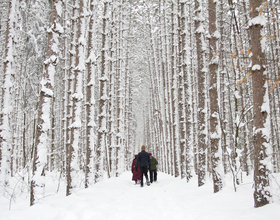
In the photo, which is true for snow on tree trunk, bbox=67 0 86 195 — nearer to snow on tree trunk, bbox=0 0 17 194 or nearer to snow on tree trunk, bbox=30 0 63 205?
snow on tree trunk, bbox=30 0 63 205

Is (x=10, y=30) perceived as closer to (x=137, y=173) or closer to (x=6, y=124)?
(x=6, y=124)

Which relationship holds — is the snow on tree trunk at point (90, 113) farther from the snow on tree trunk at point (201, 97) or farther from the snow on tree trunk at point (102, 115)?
the snow on tree trunk at point (201, 97)

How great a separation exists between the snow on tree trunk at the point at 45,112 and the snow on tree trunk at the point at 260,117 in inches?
170

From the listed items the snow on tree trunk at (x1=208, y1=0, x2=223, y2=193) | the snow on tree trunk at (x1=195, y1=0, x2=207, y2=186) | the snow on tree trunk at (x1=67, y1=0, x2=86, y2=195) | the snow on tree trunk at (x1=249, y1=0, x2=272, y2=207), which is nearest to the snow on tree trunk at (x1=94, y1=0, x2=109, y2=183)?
the snow on tree trunk at (x1=67, y1=0, x2=86, y2=195)

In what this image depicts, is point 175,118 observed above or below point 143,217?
above

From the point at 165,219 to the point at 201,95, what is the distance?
4650mm

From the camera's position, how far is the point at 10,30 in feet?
25.9

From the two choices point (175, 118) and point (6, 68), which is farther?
point (175, 118)

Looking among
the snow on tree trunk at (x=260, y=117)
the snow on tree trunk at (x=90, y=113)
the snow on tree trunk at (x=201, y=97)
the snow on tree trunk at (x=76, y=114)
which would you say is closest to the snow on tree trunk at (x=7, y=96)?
the snow on tree trunk at (x=76, y=114)

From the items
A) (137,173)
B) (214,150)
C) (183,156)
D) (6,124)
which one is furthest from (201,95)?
(6,124)

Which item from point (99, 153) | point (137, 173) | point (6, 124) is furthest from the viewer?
point (137, 173)

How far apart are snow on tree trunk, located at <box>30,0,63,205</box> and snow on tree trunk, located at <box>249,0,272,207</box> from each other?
4308 mm

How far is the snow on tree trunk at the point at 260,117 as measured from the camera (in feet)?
13.2

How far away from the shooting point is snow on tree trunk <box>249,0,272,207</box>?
4.03 metres
